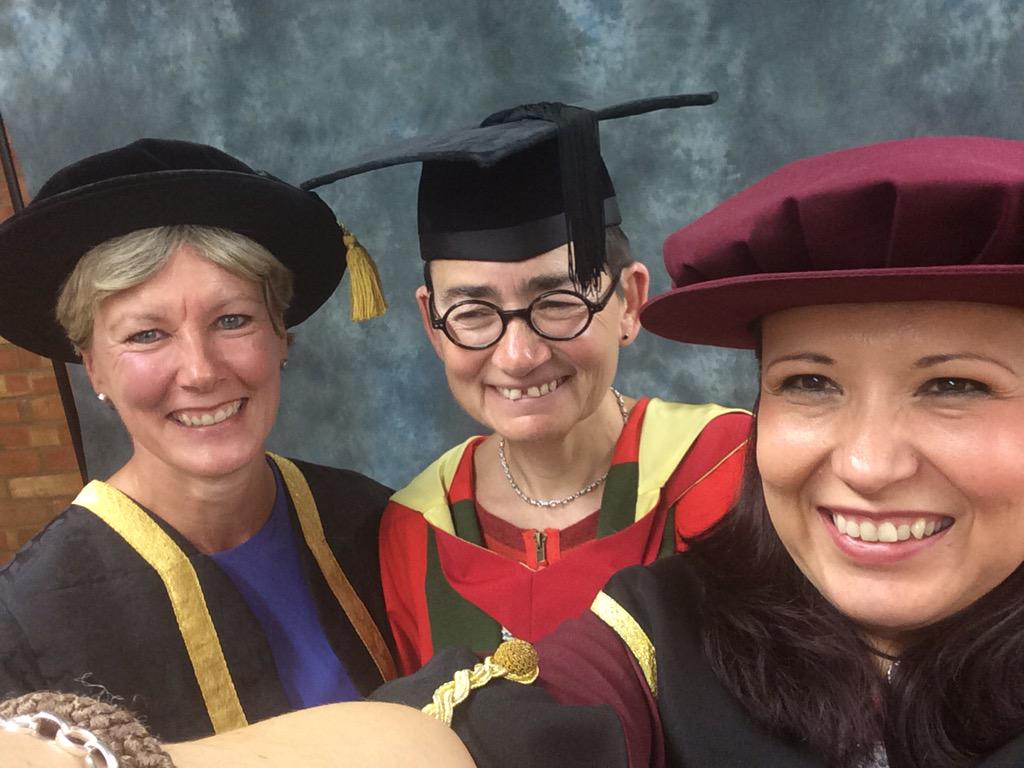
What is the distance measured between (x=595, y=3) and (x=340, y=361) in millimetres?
1330

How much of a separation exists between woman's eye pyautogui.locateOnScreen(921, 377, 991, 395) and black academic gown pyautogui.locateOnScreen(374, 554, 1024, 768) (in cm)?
38

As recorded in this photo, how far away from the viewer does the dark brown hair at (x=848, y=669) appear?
102cm

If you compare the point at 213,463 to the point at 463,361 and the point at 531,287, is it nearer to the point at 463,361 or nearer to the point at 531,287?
the point at 463,361

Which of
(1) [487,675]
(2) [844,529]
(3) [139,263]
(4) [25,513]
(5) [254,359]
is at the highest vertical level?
(3) [139,263]

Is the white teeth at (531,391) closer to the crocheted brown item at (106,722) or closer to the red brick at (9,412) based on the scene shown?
the crocheted brown item at (106,722)

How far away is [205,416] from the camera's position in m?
1.83

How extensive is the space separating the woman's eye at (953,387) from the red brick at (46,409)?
297 centimetres

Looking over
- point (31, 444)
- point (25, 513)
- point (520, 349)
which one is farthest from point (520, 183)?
point (25, 513)

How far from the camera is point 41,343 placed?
1976 millimetres

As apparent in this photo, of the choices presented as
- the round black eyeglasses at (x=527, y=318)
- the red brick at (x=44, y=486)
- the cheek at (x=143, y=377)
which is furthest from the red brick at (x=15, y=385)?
the round black eyeglasses at (x=527, y=318)

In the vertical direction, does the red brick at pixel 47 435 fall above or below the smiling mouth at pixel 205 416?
below

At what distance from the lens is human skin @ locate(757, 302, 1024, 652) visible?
933mm

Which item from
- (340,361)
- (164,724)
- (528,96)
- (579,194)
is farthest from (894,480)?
(340,361)

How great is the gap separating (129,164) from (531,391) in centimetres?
87
